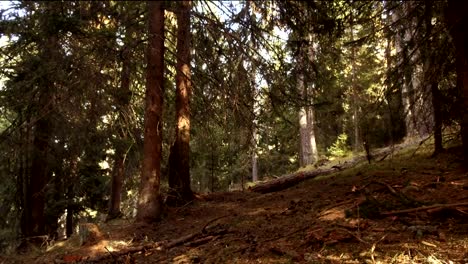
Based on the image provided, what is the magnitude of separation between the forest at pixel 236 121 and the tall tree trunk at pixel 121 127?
9cm

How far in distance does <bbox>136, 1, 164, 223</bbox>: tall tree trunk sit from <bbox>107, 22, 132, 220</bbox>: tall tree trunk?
26.1 inches

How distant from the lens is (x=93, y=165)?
19641 millimetres

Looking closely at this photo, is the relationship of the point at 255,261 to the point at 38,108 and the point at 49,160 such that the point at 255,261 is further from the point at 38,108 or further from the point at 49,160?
the point at 49,160

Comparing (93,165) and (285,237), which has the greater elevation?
(93,165)

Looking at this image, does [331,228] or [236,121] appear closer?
[331,228]

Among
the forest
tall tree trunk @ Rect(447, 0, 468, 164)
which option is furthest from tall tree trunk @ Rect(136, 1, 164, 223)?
tall tree trunk @ Rect(447, 0, 468, 164)

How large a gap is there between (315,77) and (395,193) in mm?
3923

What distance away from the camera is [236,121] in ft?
34.8

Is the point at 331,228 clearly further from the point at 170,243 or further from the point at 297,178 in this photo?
the point at 297,178

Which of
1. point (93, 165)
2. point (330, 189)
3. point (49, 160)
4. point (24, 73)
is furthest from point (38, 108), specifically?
point (93, 165)

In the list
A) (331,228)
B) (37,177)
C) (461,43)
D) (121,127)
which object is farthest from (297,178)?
(37,177)

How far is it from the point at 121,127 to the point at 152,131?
107 cm

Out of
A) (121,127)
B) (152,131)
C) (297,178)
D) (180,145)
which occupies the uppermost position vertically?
(121,127)

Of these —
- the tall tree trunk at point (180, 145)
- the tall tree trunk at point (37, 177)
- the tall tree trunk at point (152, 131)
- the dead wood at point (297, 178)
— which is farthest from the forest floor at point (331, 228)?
the tall tree trunk at point (37, 177)
